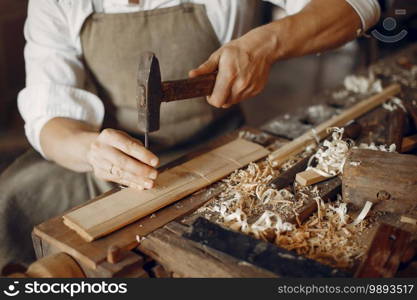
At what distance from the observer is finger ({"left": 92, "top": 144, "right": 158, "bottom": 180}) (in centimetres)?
145

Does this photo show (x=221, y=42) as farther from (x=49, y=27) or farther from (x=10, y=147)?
(x=10, y=147)

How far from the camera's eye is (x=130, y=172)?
4.79ft

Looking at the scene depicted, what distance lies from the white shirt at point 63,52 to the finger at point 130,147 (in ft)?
1.22

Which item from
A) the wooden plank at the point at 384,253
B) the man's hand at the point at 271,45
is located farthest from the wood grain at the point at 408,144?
the wooden plank at the point at 384,253

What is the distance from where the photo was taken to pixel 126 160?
4.79 feet

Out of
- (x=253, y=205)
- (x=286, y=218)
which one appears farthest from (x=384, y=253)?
(x=253, y=205)

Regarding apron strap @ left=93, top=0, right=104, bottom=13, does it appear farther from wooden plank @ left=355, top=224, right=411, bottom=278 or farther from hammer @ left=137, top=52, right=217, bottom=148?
wooden plank @ left=355, top=224, right=411, bottom=278

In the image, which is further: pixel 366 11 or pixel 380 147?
pixel 366 11

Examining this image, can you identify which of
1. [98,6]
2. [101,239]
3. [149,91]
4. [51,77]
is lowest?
[101,239]

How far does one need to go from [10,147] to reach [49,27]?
5.61ft

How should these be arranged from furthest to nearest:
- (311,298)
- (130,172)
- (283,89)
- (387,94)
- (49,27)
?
1. (283,89)
2. (387,94)
3. (49,27)
4. (130,172)
5. (311,298)

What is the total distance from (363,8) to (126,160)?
109 cm

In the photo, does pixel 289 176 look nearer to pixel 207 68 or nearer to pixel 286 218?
pixel 286 218

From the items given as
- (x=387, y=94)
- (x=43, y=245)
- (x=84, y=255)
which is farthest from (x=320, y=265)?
(x=387, y=94)
